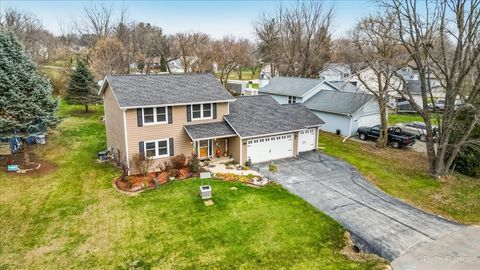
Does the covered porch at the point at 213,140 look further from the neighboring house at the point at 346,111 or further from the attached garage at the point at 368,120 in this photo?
the attached garage at the point at 368,120

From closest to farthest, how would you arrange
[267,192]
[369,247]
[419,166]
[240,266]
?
[240,266] < [369,247] < [267,192] < [419,166]

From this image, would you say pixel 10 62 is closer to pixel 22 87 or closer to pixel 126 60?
pixel 22 87

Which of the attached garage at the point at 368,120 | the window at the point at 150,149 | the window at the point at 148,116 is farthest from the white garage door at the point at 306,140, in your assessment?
the window at the point at 148,116

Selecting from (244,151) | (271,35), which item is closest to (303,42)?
(271,35)

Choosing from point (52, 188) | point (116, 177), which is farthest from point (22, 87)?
point (116, 177)

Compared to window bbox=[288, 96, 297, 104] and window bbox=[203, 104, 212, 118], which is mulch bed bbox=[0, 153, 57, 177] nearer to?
window bbox=[203, 104, 212, 118]
